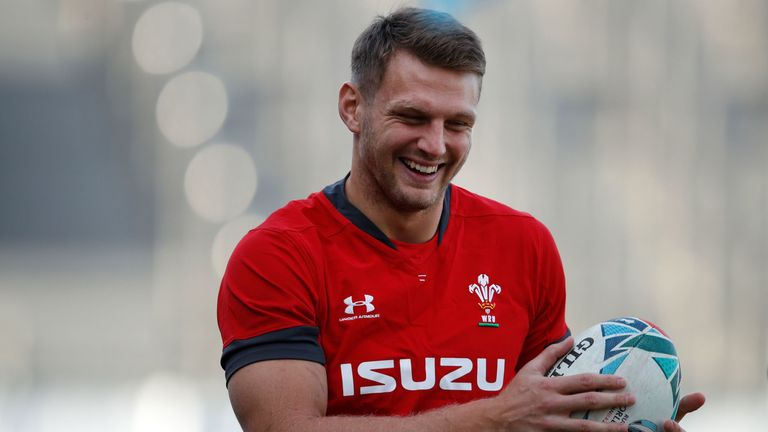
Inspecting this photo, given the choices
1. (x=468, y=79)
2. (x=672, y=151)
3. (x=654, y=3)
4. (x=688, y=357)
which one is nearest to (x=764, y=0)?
(x=654, y=3)

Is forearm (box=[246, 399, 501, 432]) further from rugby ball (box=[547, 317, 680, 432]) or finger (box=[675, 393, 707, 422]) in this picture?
finger (box=[675, 393, 707, 422])

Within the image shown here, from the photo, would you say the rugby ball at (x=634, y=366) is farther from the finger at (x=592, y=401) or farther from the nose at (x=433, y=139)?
the nose at (x=433, y=139)

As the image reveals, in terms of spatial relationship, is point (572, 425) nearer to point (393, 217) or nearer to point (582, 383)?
point (582, 383)

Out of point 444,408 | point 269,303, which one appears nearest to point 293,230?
point 269,303

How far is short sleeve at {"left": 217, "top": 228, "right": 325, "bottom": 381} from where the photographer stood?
232cm

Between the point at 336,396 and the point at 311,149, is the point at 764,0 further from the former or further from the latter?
the point at 336,396

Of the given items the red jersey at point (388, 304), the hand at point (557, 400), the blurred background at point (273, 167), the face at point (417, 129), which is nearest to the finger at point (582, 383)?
the hand at point (557, 400)

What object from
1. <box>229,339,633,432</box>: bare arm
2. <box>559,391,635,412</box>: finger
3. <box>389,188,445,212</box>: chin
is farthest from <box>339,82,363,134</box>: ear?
<box>559,391,635,412</box>: finger

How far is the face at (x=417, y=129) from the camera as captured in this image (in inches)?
97.4

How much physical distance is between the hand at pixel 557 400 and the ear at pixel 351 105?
852 mm

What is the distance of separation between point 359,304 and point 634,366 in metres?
0.68

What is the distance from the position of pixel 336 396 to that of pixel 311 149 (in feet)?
5.94

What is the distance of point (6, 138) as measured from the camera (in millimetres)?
3926

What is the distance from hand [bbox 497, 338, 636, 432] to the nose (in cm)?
60
